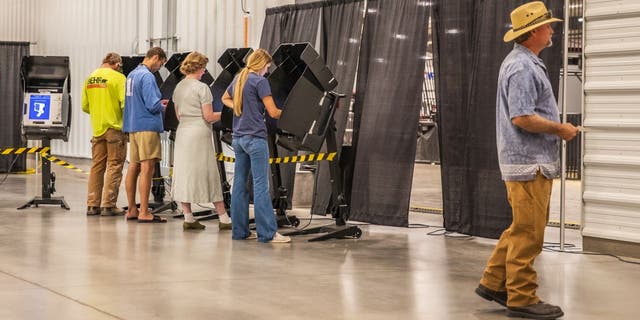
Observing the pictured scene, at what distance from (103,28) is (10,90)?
3.75 m

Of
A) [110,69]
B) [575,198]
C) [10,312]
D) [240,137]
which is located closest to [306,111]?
[240,137]

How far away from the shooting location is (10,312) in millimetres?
5453

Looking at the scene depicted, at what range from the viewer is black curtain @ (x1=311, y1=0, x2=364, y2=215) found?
10586 millimetres

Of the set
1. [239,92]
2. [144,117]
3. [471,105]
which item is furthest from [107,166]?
[471,105]

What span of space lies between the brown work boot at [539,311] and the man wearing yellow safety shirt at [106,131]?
6344 millimetres

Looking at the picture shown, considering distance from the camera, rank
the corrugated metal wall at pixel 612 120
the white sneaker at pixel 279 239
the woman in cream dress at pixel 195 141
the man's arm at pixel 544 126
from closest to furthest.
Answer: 1. the man's arm at pixel 544 126
2. the corrugated metal wall at pixel 612 120
3. the white sneaker at pixel 279 239
4. the woman in cream dress at pixel 195 141

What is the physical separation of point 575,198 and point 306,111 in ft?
24.5

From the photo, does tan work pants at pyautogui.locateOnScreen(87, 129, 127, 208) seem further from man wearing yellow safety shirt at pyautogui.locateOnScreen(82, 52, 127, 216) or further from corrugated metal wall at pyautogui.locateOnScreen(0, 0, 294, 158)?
corrugated metal wall at pyautogui.locateOnScreen(0, 0, 294, 158)

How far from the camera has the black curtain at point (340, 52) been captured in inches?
417

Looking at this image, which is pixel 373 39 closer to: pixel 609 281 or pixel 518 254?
pixel 609 281

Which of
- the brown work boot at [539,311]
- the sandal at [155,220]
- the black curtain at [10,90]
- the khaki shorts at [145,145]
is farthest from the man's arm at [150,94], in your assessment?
the black curtain at [10,90]

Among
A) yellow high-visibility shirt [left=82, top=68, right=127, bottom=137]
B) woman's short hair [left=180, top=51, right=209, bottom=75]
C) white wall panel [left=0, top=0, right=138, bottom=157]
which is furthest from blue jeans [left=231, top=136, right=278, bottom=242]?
white wall panel [left=0, top=0, right=138, bottom=157]

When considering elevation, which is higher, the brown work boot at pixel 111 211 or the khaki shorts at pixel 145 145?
the khaki shorts at pixel 145 145

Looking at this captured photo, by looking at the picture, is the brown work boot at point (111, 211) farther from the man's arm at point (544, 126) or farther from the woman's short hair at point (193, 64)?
the man's arm at point (544, 126)
